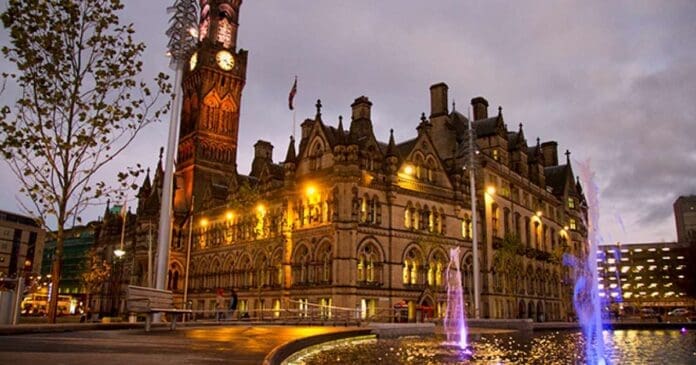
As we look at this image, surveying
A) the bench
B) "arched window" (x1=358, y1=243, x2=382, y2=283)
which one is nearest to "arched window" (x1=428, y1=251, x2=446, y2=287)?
"arched window" (x1=358, y1=243, x2=382, y2=283)

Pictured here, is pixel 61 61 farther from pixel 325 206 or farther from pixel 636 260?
pixel 636 260

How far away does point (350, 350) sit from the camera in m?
18.1

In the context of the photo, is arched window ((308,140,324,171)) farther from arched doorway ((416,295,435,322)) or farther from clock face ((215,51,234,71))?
clock face ((215,51,234,71))

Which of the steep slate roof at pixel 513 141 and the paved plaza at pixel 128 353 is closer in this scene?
the paved plaza at pixel 128 353

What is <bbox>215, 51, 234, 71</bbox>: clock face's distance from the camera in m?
78.8

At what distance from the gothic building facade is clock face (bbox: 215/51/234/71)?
0.19 meters

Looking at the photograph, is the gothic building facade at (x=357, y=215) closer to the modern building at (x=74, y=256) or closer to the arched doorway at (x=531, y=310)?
the arched doorway at (x=531, y=310)

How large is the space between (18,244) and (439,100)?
77393mm

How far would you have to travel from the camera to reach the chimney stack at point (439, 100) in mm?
63469

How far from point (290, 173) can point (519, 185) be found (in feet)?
99.0

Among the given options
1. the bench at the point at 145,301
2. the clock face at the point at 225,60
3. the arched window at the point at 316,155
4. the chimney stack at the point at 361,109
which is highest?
the clock face at the point at 225,60

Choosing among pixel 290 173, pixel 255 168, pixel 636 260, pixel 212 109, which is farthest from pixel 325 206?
pixel 636 260

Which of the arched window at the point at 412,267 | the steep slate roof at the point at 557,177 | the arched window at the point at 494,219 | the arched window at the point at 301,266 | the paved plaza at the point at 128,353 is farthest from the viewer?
the steep slate roof at the point at 557,177

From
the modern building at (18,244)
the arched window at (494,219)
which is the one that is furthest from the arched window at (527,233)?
the modern building at (18,244)
